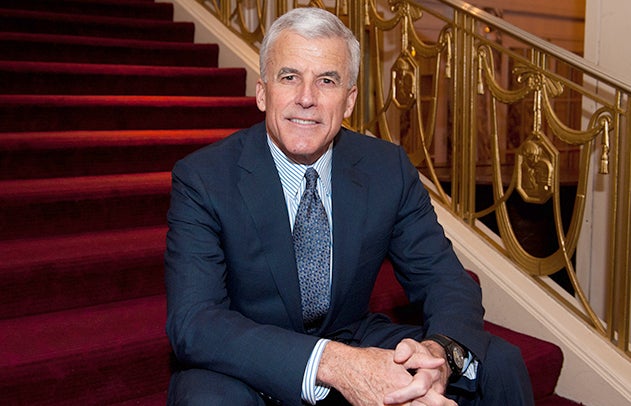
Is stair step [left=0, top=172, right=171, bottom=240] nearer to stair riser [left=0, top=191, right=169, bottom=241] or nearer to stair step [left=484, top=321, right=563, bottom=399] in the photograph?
stair riser [left=0, top=191, right=169, bottom=241]

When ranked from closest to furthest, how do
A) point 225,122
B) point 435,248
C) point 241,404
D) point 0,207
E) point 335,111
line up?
1. point 241,404
2. point 335,111
3. point 435,248
4. point 0,207
5. point 225,122

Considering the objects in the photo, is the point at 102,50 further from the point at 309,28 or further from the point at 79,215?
the point at 309,28


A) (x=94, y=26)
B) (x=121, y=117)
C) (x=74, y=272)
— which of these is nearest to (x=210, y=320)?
(x=74, y=272)

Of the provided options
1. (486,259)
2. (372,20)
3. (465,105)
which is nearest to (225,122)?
(372,20)

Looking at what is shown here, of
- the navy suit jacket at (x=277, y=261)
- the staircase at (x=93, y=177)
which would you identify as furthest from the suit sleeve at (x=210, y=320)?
the staircase at (x=93, y=177)

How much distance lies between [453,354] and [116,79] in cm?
270

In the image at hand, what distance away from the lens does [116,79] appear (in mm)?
3719

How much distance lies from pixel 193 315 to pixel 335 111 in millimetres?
592


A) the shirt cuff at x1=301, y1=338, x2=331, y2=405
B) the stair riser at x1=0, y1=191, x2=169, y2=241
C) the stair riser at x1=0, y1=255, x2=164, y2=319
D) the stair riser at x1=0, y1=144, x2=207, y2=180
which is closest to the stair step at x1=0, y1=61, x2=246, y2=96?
the stair riser at x1=0, y1=144, x2=207, y2=180

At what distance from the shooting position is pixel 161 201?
111 inches

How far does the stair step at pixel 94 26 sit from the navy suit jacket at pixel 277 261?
110 inches

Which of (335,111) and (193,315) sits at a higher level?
(335,111)

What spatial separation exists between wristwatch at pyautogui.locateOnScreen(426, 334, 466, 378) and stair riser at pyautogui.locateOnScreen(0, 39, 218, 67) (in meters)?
3.00

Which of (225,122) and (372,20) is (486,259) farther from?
(225,122)
